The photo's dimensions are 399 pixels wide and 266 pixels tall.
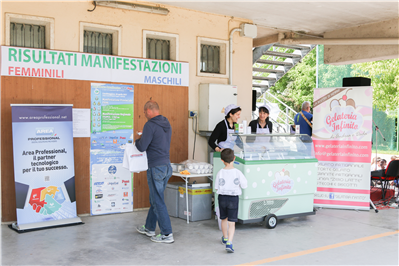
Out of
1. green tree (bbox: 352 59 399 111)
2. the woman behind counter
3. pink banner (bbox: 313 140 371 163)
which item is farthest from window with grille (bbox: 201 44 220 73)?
green tree (bbox: 352 59 399 111)

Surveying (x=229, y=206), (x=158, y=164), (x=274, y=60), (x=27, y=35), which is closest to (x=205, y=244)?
(x=229, y=206)

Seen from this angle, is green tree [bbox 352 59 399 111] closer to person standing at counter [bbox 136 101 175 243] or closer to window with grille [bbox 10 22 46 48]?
person standing at counter [bbox 136 101 175 243]

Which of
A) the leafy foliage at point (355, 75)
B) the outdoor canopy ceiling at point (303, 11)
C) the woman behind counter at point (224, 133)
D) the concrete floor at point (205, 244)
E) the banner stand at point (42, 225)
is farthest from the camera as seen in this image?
the leafy foliage at point (355, 75)

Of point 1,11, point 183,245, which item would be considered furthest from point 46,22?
point 183,245

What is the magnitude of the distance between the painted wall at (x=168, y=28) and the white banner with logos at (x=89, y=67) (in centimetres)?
15

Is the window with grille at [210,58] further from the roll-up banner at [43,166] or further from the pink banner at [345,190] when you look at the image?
the pink banner at [345,190]

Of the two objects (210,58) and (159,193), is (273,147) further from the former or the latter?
(210,58)

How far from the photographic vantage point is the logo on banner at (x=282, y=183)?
5.72 m

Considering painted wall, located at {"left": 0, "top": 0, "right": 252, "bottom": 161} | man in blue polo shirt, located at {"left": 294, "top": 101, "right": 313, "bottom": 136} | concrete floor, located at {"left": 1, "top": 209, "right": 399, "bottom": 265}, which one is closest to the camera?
concrete floor, located at {"left": 1, "top": 209, "right": 399, "bottom": 265}

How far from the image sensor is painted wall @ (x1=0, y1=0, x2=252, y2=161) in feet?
19.7

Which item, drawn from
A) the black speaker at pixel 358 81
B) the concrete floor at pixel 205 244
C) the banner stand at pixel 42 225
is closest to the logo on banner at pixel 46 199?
the banner stand at pixel 42 225

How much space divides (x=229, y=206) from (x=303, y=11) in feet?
14.4

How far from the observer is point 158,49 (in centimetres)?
708

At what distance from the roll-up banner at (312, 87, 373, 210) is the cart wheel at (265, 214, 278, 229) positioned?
179 cm
